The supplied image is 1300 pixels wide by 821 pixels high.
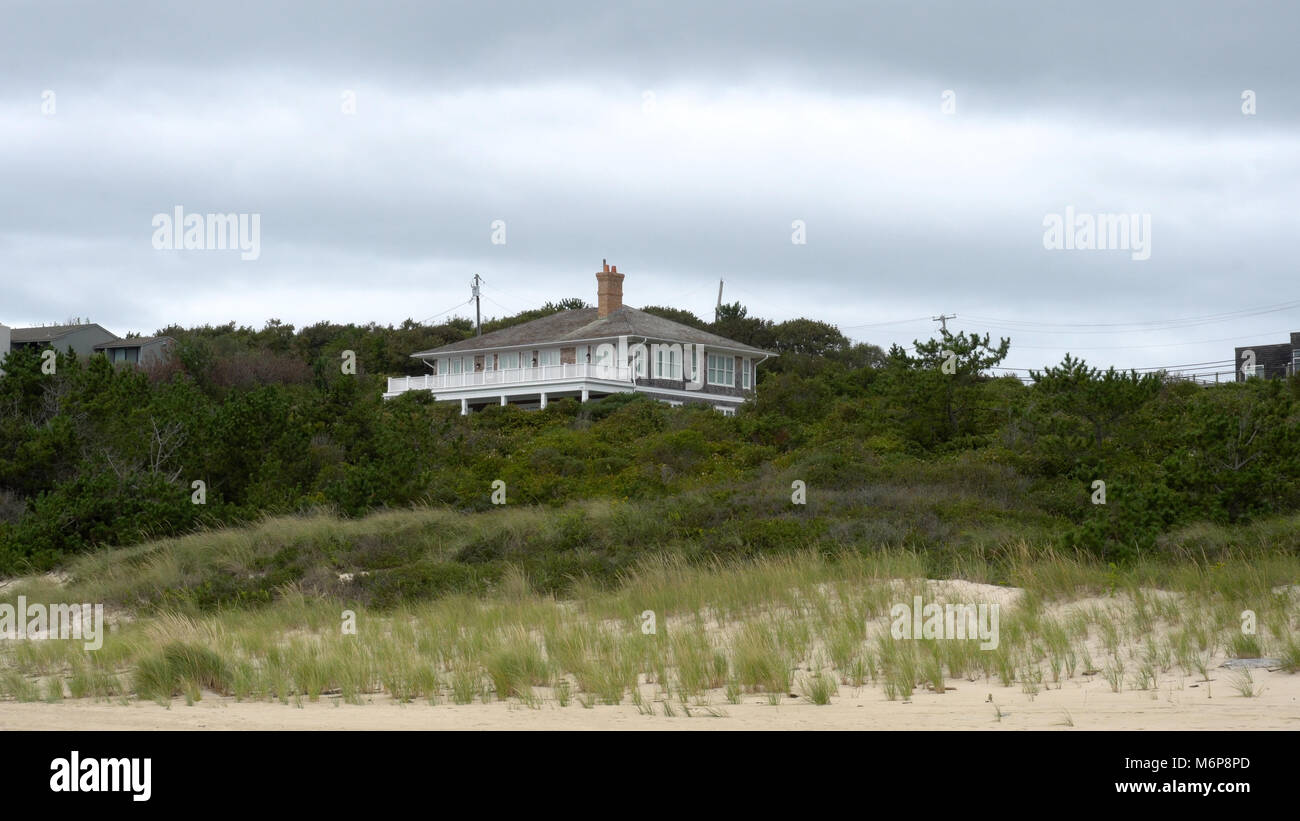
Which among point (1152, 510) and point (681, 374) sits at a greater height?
point (681, 374)

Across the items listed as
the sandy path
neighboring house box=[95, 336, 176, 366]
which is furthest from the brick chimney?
the sandy path

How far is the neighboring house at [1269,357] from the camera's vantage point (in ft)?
206

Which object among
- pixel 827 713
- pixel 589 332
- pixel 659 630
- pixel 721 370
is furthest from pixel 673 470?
pixel 721 370

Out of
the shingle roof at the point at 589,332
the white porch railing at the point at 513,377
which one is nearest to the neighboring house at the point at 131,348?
the shingle roof at the point at 589,332

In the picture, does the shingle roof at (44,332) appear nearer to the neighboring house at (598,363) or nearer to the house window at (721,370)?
the neighboring house at (598,363)

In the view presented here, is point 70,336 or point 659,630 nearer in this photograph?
point 659,630

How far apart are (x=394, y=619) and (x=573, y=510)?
22.9 ft

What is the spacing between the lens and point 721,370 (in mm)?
55531

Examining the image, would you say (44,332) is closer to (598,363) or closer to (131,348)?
(131,348)

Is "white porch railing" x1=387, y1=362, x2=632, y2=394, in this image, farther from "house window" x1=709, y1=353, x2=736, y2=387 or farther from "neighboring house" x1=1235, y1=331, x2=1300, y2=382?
"neighboring house" x1=1235, y1=331, x2=1300, y2=382

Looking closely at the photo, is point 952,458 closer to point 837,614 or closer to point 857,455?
point 857,455

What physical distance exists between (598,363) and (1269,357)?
37646 millimetres
